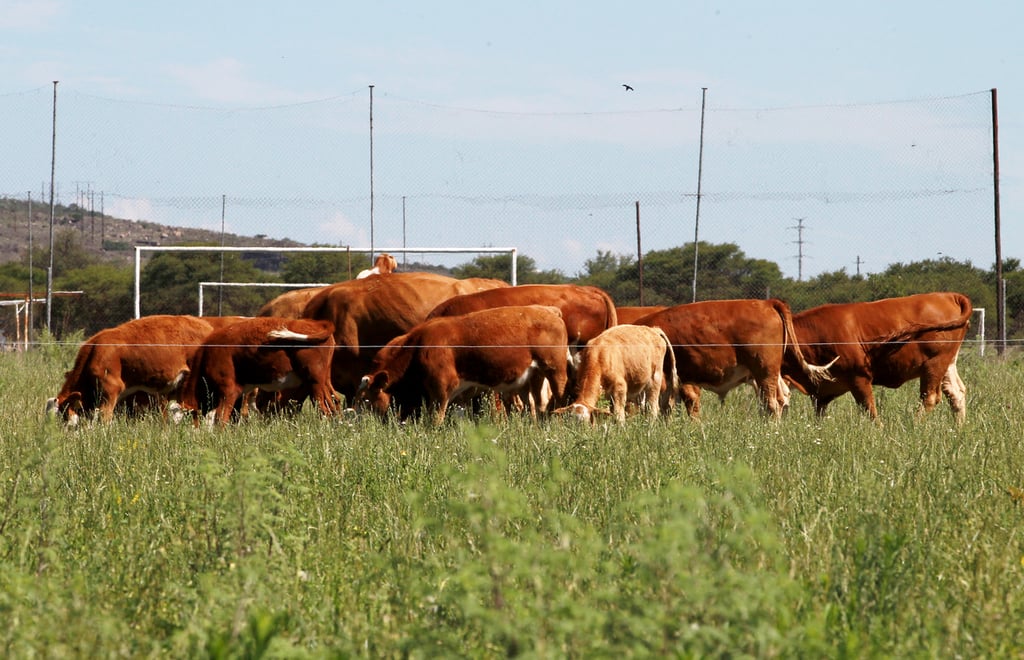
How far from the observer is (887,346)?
38.4 feet

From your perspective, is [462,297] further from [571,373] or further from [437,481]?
[437,481]

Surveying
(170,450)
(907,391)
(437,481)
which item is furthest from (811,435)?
(907,391)

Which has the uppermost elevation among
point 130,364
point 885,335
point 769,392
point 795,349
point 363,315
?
point 363,315

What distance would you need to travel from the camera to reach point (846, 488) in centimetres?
575

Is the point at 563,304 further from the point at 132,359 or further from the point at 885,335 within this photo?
the point at 132,359

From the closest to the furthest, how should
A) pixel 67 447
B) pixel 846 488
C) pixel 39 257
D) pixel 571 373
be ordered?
pixel 846 488, pixel 67 447, pixel 571 373, pixel 39 257

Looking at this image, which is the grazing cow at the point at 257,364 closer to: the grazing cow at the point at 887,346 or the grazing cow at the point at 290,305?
the grazing cow at the point at 290,305

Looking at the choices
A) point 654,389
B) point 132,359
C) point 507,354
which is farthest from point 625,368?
point 132,359

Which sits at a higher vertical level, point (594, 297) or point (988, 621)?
point (594, 297)

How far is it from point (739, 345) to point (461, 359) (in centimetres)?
283

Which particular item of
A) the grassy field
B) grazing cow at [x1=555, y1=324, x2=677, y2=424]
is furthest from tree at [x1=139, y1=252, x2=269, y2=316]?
the grassy field

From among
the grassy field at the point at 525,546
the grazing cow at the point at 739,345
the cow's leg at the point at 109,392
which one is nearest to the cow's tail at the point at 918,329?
the grazing cow at the point at 739,345

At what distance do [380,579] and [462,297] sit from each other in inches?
300

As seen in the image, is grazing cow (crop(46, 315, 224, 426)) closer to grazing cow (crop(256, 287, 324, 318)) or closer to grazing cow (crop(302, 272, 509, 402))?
grazing cow (crop(302, 272, 509, 402))
